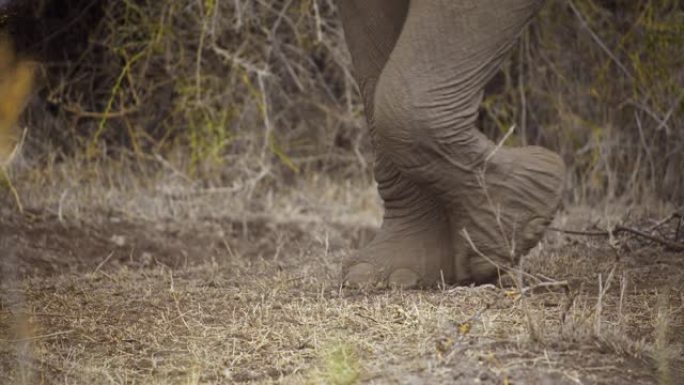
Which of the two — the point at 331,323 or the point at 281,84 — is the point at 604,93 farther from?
the point at 331,323

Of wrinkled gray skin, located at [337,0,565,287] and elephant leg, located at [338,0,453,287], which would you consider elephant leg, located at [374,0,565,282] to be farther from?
elephant leg, located at [338,0,453,287]

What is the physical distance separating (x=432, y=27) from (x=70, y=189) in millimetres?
4009

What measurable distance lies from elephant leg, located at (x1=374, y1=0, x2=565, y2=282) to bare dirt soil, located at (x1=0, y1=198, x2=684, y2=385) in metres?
0.23

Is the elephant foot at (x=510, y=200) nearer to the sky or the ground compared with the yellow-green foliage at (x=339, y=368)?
nearer to the sky

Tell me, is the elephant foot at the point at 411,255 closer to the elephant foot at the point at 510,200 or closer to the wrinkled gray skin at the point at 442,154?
the wrinkled gray skin at the point at 442,154

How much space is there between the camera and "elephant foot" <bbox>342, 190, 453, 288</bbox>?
4309mm

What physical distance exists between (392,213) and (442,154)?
680 mm

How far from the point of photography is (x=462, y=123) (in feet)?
12.6

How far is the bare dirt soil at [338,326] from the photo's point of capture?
3008mm

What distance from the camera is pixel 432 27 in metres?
3.76

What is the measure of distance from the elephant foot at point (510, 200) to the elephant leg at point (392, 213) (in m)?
0.27

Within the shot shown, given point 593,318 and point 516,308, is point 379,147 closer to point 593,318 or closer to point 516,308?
point 516,308

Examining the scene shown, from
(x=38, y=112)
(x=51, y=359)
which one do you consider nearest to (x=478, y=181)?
(x=51, y=359)

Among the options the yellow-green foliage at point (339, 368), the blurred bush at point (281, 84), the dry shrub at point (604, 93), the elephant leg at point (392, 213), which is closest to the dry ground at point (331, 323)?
the yellow-green foliage at point (339, 368)
